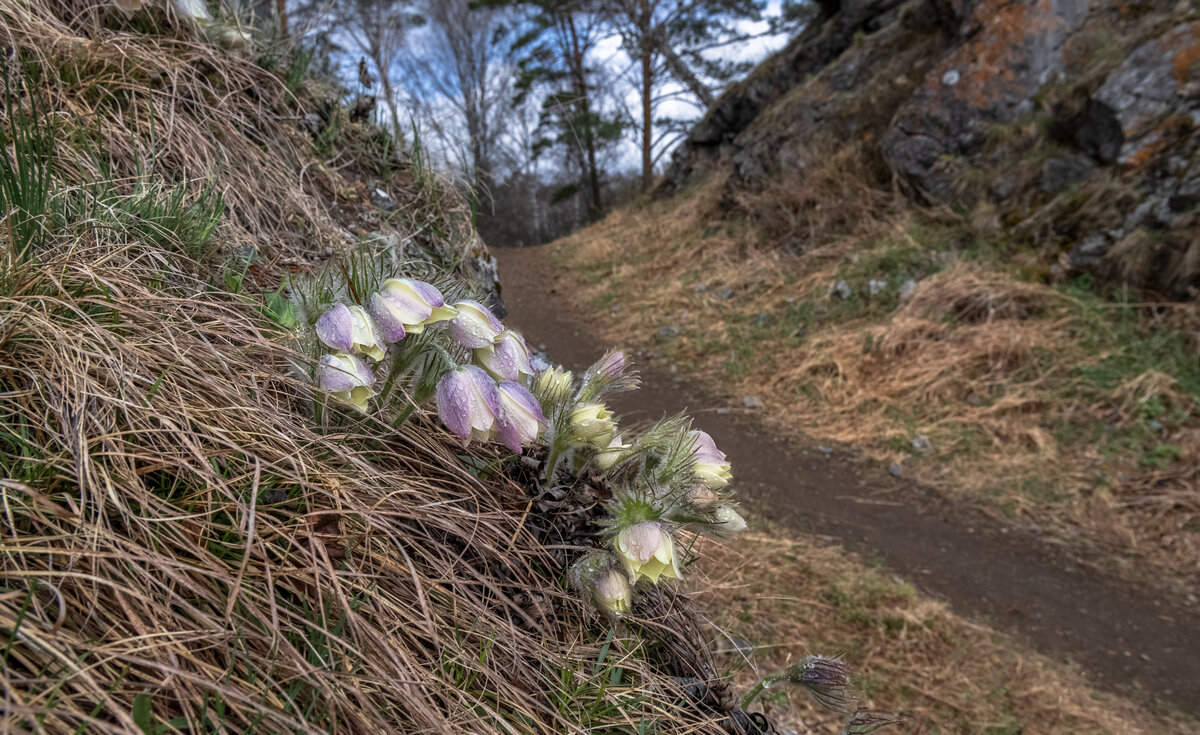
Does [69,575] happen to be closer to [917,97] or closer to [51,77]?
[51,77]

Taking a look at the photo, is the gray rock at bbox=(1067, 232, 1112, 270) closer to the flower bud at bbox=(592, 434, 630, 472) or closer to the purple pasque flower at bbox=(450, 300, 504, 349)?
the flower bud at bbox=(592, 434, 630, 472)

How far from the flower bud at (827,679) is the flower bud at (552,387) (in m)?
0.57

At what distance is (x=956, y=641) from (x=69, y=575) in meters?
2.71

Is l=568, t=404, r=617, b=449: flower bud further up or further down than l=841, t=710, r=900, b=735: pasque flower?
further up

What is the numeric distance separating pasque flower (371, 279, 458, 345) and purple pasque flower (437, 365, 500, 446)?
0.26 ft

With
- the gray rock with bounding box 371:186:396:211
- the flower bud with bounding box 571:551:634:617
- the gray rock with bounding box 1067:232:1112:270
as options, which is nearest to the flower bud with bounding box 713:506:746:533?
the flower bud with bounding box 571:551:634:617

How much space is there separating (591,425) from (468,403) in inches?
7.6

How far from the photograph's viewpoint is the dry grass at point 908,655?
200 cm

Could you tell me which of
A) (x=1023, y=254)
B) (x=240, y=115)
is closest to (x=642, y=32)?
(x=1023, y=254)

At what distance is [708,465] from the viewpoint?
0.94m

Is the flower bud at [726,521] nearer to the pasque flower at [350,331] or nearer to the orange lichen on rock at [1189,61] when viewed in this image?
the pasque flower at [350,331]

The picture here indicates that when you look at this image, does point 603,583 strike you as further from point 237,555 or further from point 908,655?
point 908,655

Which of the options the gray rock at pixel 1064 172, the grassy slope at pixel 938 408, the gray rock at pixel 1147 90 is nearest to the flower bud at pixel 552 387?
the grassy slope at pixel 938 408

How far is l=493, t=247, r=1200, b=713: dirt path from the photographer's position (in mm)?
2547
